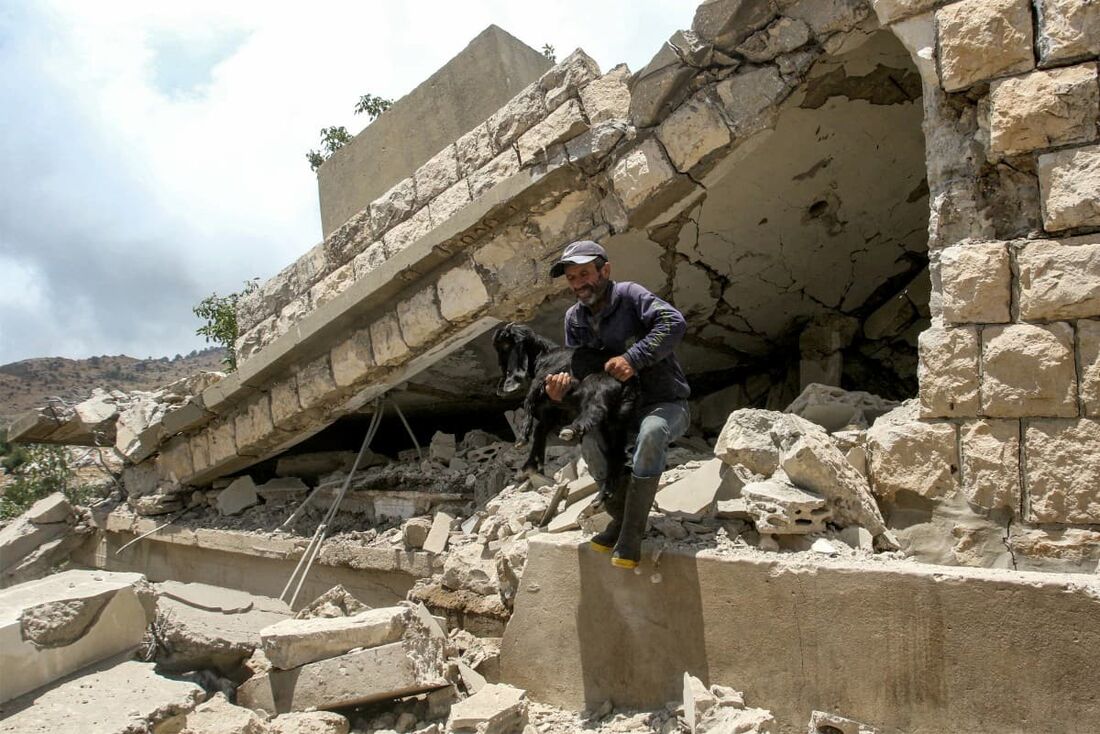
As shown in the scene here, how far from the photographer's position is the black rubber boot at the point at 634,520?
10.3 feet

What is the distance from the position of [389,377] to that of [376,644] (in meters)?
2.48

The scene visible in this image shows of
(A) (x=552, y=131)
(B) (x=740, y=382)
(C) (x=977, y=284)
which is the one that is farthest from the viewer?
(B) (x=740, y=382)

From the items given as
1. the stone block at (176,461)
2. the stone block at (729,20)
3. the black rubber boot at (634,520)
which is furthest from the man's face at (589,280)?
the stone block at (176,461)

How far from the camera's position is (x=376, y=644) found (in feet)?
11.8

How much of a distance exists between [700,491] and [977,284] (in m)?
1.50

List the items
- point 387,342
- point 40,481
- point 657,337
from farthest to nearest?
1. point 40,481
2. point 387,342
3. point 657,337

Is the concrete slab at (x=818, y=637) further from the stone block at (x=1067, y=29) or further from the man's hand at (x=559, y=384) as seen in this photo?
the stone block at (x=1067, y=29)

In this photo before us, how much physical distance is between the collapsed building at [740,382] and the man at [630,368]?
258 mm

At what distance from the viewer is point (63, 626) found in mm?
3434

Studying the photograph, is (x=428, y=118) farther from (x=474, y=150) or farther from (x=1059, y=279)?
(x=1059, y=279)

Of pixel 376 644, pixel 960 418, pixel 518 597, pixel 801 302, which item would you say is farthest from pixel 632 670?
pixel 801 302

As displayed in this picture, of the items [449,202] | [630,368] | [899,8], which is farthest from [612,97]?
[630,368]

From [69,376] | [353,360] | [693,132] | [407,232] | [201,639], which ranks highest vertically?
[69,376]

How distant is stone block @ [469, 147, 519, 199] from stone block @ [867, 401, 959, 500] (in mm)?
2661
